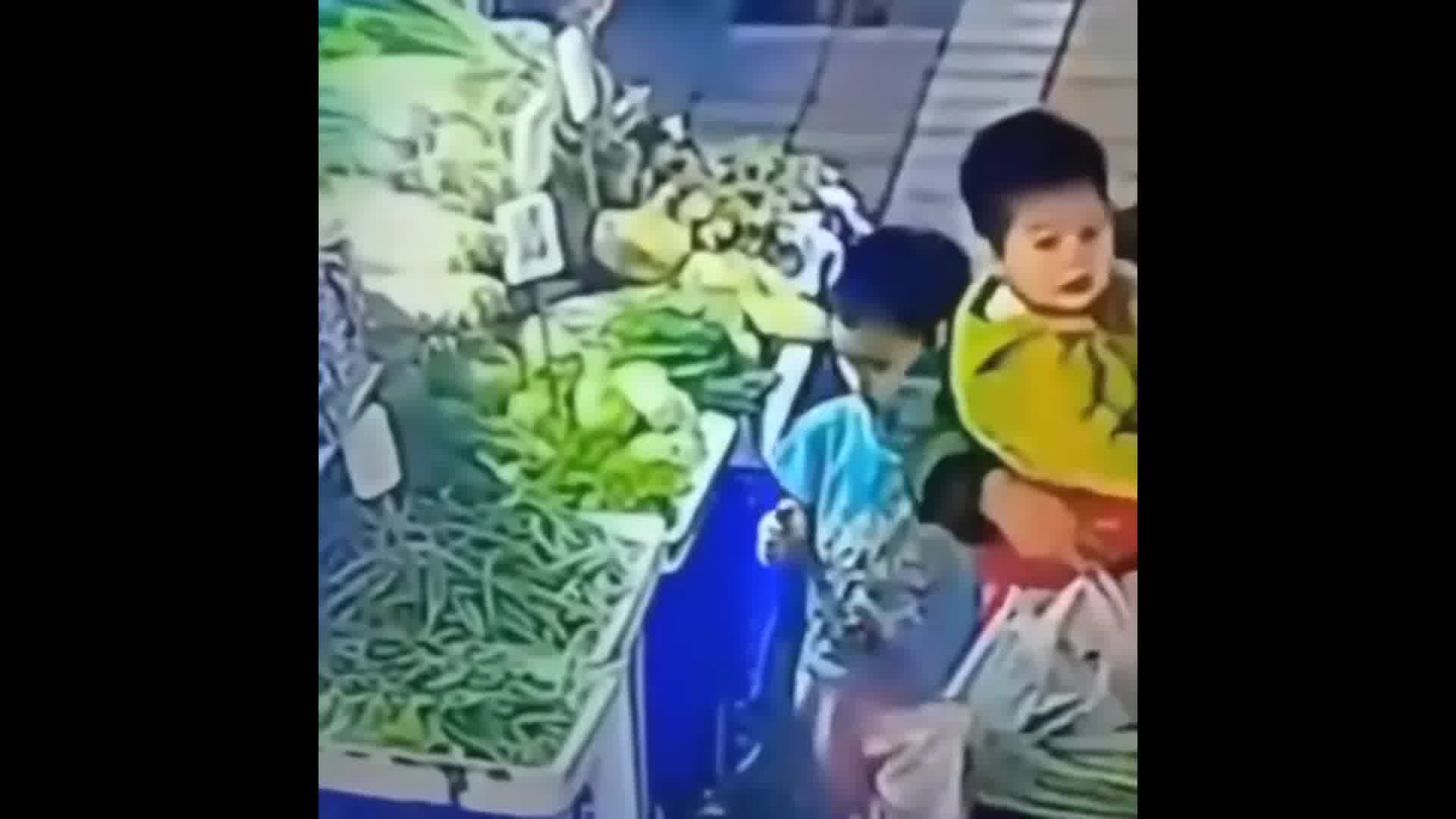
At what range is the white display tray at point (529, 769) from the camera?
112 centimetres

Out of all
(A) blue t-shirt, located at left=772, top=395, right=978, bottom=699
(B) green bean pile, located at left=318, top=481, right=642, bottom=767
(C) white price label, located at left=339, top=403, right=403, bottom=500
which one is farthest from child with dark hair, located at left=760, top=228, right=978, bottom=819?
(C) white price label, located at left=339, top=403, right=403, bottom=500

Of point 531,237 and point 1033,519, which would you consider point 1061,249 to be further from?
point 531,237

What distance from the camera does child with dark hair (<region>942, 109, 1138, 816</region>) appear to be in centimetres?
106

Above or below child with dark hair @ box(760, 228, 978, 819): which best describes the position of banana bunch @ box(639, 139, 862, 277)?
above

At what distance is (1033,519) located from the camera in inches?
42.6

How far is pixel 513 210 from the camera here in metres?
1.12

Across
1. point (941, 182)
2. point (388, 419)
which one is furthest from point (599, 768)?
point (941, 182)

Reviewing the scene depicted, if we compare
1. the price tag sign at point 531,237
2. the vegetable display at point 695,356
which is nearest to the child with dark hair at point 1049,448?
the vegetable display at point 695,356

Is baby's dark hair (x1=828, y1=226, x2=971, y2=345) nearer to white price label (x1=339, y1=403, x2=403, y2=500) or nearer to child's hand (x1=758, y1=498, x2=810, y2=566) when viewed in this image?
child's hand (x1=758, y1=498, x2=810, y2=566)

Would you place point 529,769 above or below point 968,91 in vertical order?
below

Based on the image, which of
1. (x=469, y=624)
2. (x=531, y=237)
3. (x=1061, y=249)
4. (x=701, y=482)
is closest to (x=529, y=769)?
(x=469, y=624)

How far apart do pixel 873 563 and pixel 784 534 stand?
50 mm
